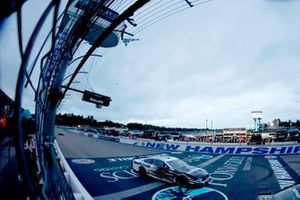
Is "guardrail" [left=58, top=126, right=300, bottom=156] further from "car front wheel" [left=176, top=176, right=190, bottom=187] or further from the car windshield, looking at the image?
"car front wheel" [left=176, top=176, right=190, bottom=187]

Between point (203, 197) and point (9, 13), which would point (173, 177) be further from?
point (9, 13)

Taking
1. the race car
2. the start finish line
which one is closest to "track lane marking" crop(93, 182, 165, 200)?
the race car

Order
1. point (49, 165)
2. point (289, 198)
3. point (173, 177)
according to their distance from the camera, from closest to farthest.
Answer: point (49, 165), point (289, 198), point (173, 177)

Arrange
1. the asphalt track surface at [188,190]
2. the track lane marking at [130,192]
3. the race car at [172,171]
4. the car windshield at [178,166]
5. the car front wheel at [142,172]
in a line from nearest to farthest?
the track lane marking at [130,192]
the asphalt track surface at [188,190]
the race car at [172,171]
the car windshield at [178,166]
the car front wheel at [142,172]

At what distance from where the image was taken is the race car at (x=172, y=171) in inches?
427

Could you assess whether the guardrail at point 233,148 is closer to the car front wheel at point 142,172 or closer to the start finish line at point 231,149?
the start finish line at point 231,149

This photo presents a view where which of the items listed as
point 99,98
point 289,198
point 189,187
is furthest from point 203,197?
point 99,98

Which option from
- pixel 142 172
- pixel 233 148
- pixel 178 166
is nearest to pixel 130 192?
pixel 178 166

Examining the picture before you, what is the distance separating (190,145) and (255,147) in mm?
6811

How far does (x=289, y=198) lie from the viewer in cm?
513

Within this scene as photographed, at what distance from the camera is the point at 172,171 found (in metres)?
11.6

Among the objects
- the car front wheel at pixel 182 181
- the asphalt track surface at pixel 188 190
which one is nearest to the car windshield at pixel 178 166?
the car front wheel at pixel 182 181

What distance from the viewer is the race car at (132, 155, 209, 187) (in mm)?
10852

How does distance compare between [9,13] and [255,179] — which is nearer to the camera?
[9,13]
